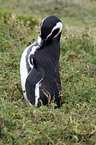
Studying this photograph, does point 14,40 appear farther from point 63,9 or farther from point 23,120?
Result: point 63,9

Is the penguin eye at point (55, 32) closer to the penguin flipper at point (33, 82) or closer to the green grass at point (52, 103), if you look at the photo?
the penguin flipper at point (33, 82)

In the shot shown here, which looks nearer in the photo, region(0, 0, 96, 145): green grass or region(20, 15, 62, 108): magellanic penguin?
region(0, 0, 96, 145): green grass

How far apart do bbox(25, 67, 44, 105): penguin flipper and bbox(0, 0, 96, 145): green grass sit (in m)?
0.11

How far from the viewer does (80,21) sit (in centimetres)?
604

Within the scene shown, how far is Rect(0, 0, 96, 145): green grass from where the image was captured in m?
2.01

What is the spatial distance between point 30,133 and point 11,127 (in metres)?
0.24

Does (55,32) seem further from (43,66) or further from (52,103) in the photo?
(52,103)

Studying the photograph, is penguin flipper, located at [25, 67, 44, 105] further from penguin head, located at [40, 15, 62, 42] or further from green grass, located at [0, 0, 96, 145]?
penguin head, located at [40, 15, 62, 42]

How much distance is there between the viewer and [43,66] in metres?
2.38

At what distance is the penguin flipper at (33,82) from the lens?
2354 mm

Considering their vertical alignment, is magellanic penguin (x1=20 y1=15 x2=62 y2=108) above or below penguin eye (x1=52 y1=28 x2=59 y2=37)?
below

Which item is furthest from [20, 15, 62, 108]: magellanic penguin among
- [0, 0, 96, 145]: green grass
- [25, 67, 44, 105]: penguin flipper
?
[0, 0, 96, 145]: green grass

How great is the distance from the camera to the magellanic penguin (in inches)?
91.9

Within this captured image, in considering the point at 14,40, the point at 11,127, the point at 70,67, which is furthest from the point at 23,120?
the point at 14,40
